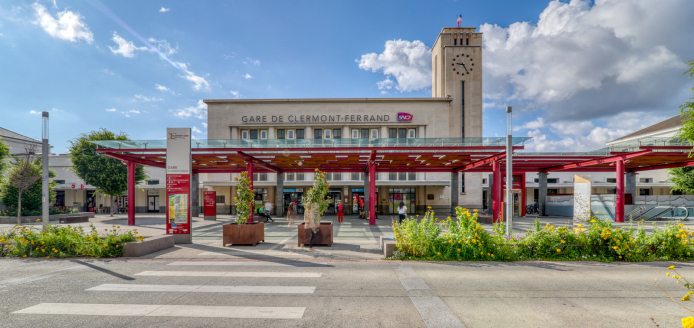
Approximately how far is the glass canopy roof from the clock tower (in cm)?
1472

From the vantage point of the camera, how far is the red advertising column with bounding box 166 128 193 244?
11.9m

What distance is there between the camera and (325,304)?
544 cm

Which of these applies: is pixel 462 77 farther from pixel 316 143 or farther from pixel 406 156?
pixel 316 143

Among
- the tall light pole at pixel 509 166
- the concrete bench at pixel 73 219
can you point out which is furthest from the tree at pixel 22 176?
the tall light pole at pixel 509 166

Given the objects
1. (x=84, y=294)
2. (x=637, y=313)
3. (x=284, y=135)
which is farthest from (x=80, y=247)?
(x=284, y=135)

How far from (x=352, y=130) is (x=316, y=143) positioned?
531 inches

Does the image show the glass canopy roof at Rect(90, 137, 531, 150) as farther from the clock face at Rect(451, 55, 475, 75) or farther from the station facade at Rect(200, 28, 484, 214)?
the clock face at Rect(451, 55, 475, 75)

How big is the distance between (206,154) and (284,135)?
43.3 feet

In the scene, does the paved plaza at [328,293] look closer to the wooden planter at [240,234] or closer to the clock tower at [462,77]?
the wooden planter at [240,234]

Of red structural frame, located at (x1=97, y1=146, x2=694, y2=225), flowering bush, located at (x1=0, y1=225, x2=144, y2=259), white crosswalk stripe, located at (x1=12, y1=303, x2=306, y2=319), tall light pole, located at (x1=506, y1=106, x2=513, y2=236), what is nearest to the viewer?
white crosswalk stripe, located at (x1=12, y1=303, x2=306, y2=319)

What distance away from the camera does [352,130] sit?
31.2m

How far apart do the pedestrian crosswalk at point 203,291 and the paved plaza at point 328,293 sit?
26 mm

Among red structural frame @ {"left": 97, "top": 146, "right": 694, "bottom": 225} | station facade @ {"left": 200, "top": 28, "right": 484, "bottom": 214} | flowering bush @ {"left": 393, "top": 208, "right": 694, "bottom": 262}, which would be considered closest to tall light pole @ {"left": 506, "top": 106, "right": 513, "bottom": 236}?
flowering bush @ {"left": 393, "top": 208, "right": 694, "bottom": 262}

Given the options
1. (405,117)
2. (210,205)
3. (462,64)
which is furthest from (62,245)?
(462,64)
